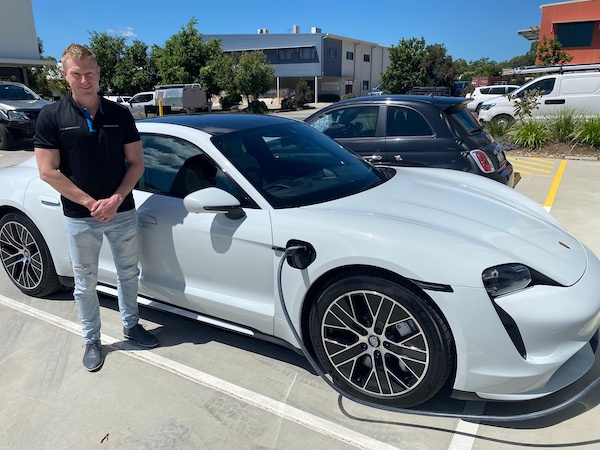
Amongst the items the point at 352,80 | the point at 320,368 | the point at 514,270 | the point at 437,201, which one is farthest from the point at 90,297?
the point at 352,80

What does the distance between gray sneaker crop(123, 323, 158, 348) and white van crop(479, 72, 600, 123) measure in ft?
41.9

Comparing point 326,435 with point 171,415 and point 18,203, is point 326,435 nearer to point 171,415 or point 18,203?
point 171,415

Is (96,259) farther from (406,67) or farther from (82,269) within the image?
(406,67)

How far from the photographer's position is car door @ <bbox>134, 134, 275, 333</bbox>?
283 centimetres

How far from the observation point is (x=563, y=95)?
13.4 m

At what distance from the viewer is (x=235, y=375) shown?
3.01m

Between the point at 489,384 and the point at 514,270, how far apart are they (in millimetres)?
572

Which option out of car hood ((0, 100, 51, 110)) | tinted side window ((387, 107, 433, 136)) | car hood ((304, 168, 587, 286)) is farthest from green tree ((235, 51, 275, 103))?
car hood ((304, 168, 587, 286))

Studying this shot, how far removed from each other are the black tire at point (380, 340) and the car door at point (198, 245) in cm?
41

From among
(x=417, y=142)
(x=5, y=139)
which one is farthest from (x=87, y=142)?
(x=5, y=139)

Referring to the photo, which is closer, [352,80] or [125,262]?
[125,262]

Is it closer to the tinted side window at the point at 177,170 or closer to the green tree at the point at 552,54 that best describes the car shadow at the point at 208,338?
the tinted side window at the point at 177,170

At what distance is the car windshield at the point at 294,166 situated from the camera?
2986 mm

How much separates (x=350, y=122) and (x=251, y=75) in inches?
1262
